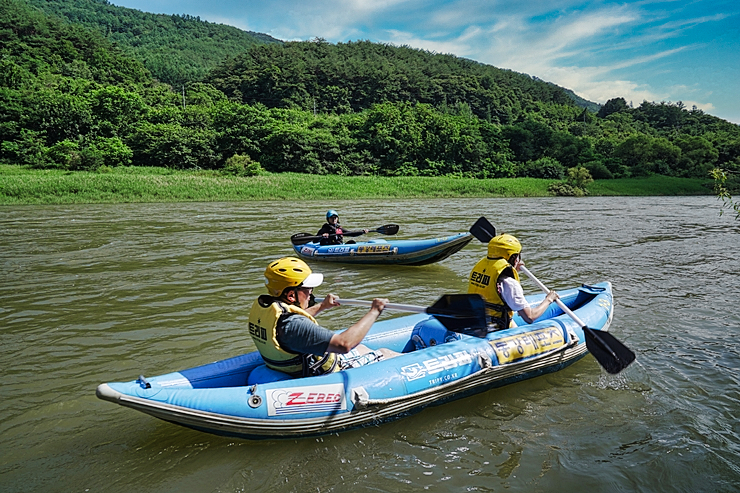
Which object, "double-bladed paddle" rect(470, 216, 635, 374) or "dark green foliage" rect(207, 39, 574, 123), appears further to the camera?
"dark green foliage" rect(207, 39, 574, 123)

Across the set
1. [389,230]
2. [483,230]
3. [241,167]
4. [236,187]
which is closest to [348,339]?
[483,230]

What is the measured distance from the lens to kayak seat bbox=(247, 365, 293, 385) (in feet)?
12.5

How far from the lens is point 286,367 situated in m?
3.78

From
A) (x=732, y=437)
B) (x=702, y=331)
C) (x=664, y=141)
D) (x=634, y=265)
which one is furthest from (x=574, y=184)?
(x=732, y=437)

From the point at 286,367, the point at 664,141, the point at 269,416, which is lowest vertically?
the point at 269,416

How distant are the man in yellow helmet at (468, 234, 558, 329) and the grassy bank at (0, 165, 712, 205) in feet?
76.9

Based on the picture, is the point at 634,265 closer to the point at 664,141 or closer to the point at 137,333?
the point at 137,333

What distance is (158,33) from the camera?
124 meters

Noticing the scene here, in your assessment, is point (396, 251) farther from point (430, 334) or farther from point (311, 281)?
point (311, 281)

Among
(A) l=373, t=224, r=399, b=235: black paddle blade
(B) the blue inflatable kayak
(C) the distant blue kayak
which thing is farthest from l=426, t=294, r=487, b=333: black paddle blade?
(A) l=373, t=224, r=399, b=235: black paddle blade

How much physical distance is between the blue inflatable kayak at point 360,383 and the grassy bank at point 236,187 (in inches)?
905

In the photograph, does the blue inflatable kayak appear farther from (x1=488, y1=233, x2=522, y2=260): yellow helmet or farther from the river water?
(x1=488, y1=233, x2=522, y2=260): yellow helmet

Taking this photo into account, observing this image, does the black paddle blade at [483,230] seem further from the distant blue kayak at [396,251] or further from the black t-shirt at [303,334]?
the black t-shirt at [303,334]

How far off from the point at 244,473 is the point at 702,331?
581 cm
